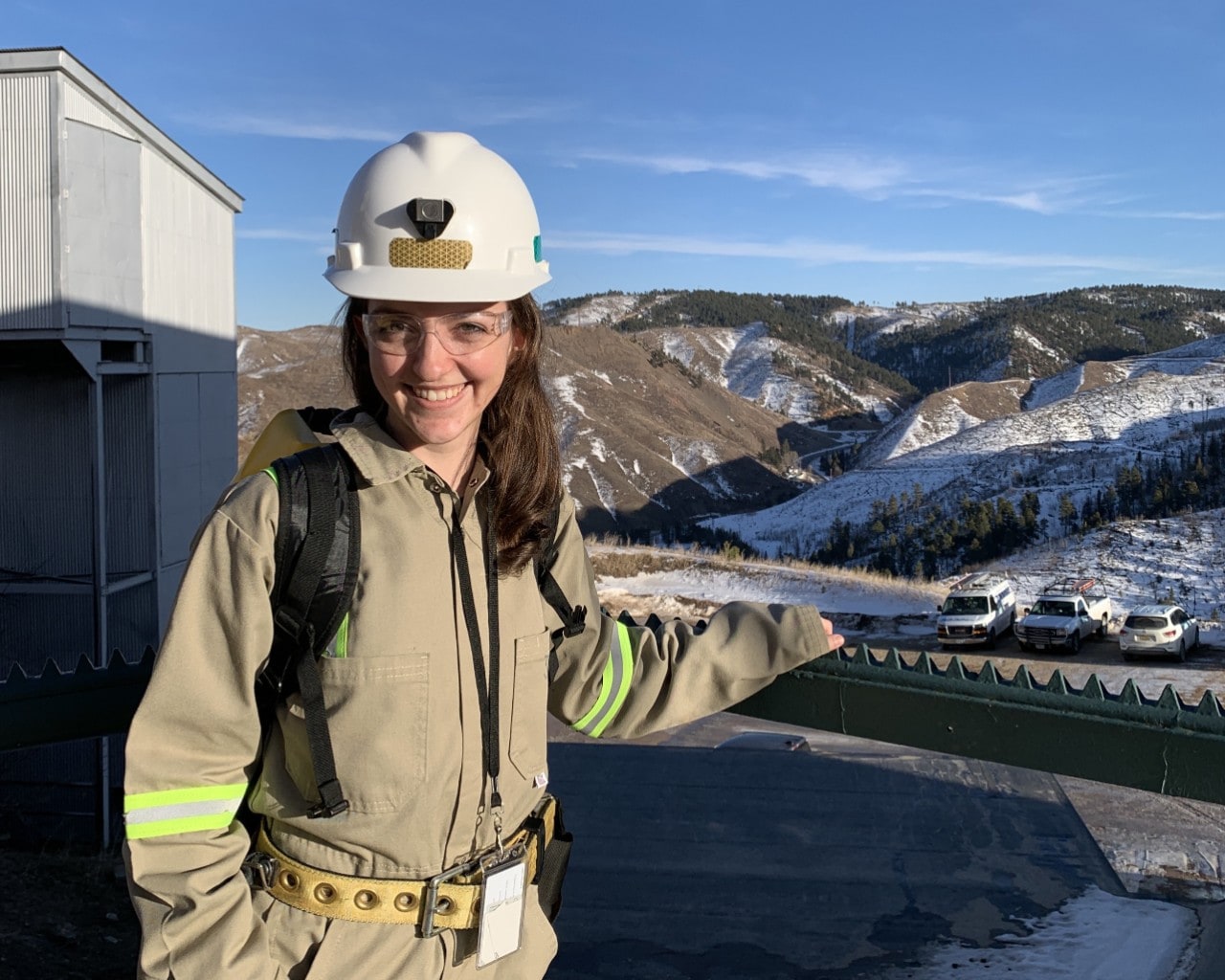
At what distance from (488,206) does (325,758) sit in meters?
1.08

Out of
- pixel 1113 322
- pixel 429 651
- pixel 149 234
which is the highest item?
pixel 1113 322

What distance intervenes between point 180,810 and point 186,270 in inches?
545

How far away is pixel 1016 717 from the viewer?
2594 mm

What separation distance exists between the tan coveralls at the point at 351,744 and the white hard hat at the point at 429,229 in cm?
28

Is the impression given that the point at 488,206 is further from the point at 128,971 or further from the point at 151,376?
the point at 151,376

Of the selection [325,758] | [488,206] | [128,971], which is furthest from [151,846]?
[128,971]

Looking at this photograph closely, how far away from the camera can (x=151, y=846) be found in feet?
5.87

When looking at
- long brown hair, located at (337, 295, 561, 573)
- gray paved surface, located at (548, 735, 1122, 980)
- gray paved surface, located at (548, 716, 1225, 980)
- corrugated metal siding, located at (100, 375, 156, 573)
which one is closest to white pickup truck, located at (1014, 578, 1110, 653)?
gray paved surface, located at (548, 716, 1225, 980)

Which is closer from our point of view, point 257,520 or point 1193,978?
point 257,520

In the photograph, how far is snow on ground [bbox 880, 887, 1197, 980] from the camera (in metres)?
5.05

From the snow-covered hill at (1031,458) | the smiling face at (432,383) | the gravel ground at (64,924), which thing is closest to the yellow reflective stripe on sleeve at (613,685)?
the smiling face at (432,383)

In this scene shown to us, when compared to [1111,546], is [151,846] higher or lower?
higher

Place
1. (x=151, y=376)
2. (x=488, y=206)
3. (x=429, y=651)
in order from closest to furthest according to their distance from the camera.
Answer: (x=429, y=651)
(x=488, y=206)
(x=151, y=376)

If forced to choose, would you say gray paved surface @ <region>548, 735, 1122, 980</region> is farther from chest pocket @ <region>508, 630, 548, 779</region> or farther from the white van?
the white van
